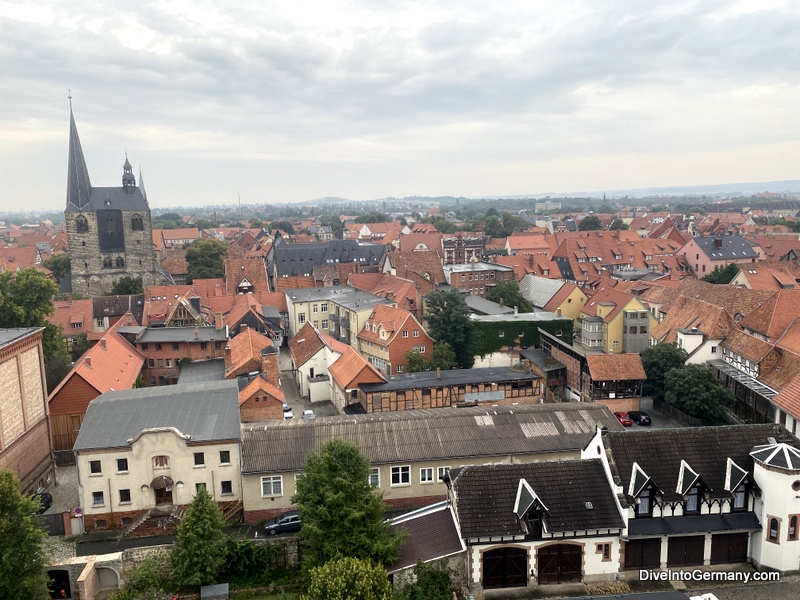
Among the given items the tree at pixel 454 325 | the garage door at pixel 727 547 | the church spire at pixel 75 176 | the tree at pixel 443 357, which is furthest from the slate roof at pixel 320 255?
the garage door at pixel 727 547

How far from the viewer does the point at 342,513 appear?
2912 centimetres

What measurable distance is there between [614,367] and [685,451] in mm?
24156

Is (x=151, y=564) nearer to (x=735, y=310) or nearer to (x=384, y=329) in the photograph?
(x=384, y=329)

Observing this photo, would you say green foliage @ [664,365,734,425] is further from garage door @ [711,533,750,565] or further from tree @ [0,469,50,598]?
tree @ [0,469,50,598]

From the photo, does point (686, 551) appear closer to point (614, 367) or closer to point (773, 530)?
point (773, 530)

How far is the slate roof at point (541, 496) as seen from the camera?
29953 millimetres

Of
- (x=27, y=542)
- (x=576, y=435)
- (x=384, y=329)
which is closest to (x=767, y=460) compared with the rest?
(x=576, y=435)

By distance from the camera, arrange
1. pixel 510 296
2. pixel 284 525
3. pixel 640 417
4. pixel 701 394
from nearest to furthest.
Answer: pixel 284 525, pixel 701 394, pixel 640 417, pixel 510 296

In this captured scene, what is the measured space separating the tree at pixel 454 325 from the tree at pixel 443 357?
2909 mm

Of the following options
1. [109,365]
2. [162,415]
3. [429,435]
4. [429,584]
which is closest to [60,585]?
[162,415]

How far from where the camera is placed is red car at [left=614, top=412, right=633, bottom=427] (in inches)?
2136

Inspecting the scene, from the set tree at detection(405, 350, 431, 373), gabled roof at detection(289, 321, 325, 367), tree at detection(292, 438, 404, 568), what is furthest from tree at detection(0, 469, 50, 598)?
tree at detection(405, 350, 431, 373)

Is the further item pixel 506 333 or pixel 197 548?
pixel 506 333

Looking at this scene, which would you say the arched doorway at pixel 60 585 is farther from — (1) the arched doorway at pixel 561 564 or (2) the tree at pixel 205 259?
(2) the tree at pixel 205 259
